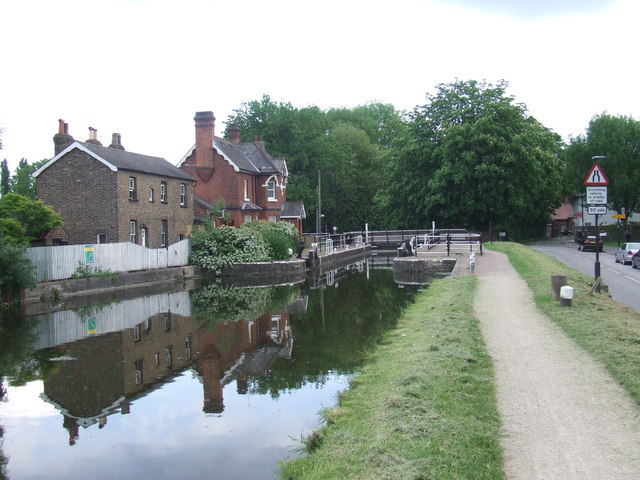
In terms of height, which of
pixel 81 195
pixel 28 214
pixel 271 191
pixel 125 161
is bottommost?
pixel 28 214

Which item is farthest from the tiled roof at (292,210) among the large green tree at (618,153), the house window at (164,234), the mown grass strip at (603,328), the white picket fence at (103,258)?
the mown grass strip at (603,328)

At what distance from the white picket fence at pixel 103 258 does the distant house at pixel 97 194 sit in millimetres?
2097

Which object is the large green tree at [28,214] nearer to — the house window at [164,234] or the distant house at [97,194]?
the distant house at [97,194]

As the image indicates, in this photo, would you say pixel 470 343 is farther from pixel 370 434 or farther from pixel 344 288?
pixel 344 288

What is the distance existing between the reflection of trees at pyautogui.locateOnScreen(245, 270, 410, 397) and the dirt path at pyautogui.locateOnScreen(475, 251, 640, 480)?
135 inches

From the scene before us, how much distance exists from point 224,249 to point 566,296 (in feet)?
79.4

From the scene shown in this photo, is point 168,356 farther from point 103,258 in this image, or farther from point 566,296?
point 103,258

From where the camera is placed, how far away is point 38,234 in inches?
1305

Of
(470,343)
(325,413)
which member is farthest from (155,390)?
(470,343)

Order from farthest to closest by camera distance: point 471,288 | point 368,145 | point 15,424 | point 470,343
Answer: point 368,145, point 471,288, point 470,343, point 15,424

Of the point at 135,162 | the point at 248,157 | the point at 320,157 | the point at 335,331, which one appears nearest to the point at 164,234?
the point at 135,162

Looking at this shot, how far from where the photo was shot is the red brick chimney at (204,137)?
50.0 metres

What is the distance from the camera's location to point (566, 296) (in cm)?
1627

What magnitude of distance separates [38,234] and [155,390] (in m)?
23.6
